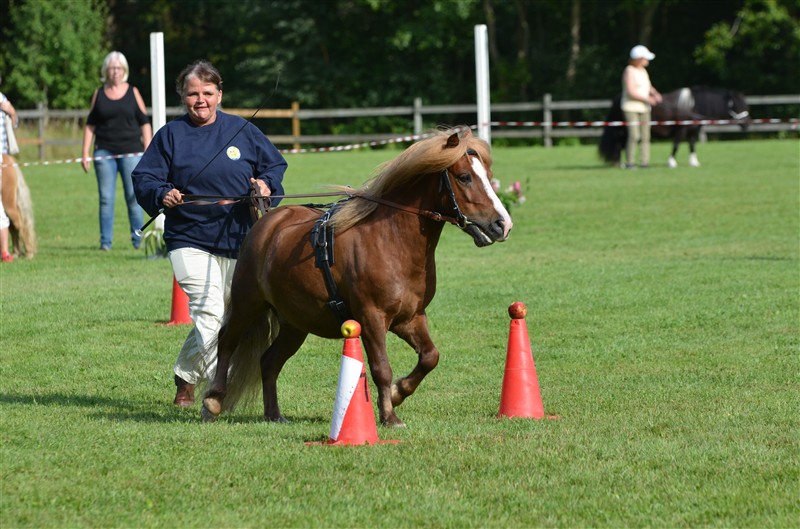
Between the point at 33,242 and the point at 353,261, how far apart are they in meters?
10.1

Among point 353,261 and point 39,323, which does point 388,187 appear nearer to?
point 353,261

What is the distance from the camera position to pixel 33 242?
16.1m

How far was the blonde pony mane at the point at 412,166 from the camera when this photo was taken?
679 centimetres

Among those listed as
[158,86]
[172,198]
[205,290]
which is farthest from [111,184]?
[172,198]

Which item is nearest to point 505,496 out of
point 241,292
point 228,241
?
point 241,292

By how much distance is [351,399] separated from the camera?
648 centimetres

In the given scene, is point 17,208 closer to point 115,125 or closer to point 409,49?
point 115,125

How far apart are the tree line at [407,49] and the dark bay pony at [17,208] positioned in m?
32.8

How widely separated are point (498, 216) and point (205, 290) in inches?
83.3

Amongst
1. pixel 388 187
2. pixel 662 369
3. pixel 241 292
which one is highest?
pixel 388 187

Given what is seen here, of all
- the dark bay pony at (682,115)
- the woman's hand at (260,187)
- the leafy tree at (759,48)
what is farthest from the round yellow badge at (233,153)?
the leafy tree at (759,48)

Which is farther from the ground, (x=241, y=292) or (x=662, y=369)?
(x=241, y=292)

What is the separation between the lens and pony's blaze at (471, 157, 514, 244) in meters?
6.71

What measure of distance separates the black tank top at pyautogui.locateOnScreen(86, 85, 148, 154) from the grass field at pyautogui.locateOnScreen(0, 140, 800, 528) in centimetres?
149
